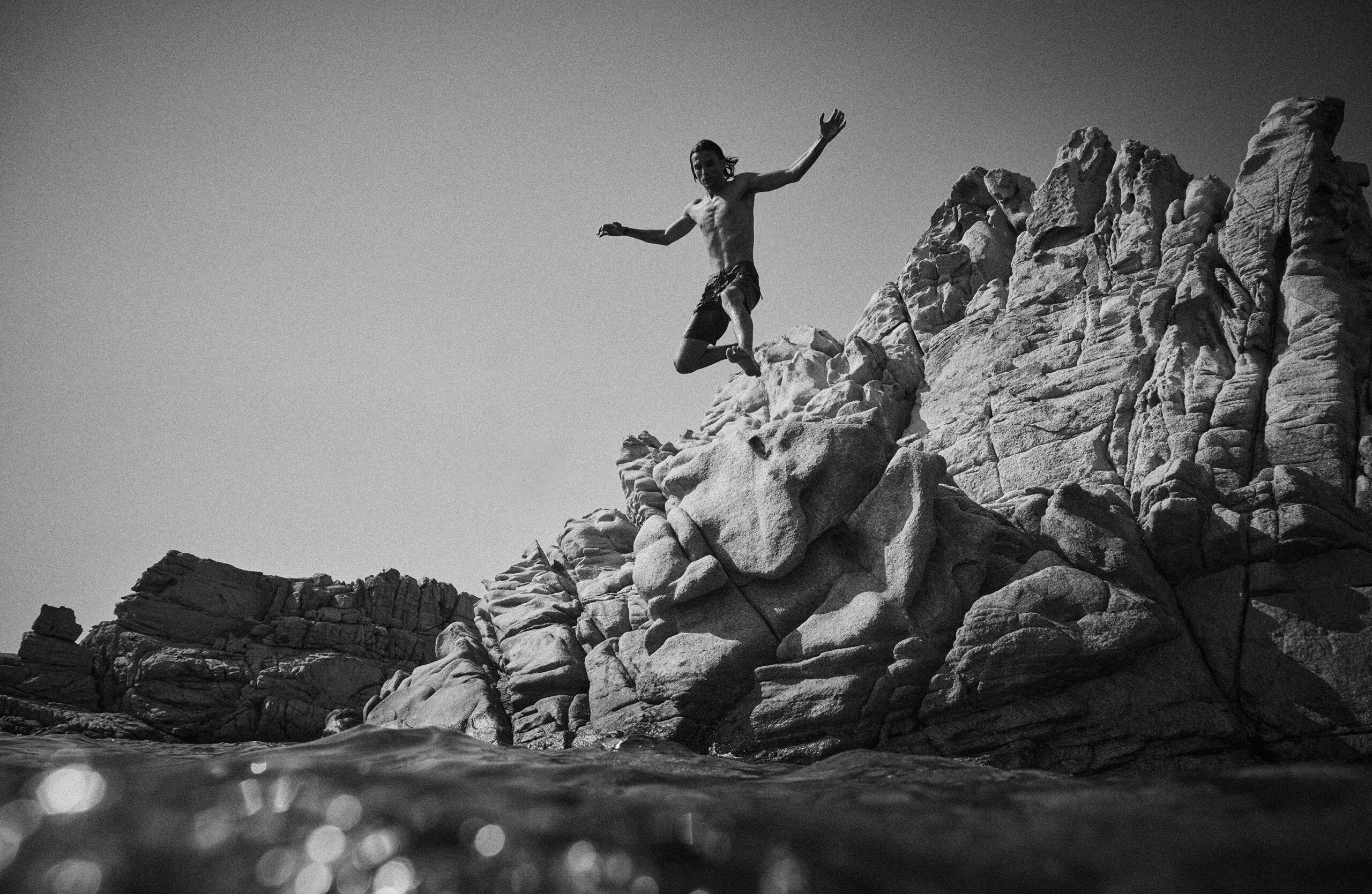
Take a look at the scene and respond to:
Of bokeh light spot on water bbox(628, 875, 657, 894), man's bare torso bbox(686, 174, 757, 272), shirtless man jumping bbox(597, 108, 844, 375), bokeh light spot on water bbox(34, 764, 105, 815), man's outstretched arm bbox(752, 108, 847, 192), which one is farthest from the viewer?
man's bare torso bbox(686, 174, 757, 272)

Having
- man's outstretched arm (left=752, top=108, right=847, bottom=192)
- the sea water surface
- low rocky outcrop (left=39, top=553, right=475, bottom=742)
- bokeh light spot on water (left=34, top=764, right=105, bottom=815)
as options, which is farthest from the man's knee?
low rocky outcrop (left=39, top=553, right=475, bottom=742)

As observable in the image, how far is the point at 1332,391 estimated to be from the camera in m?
15.9

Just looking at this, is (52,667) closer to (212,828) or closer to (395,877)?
(212,828)

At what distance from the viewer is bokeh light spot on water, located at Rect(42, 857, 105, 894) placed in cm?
246

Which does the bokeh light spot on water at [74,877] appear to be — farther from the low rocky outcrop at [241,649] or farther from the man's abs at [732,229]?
the low rocky outcrop at [241,649]

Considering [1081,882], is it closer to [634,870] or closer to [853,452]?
[634,870]

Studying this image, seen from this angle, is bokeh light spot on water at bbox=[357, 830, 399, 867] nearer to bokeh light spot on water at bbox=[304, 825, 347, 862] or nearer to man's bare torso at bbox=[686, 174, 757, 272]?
bokeh light spot on water at bbox=[304, 825, 347, 862]

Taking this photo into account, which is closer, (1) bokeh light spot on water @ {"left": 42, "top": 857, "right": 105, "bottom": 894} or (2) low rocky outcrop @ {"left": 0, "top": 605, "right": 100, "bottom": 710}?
(1) bokeh light spot on water @ {"left": 42, "top": 857, "right": 105, "bottom": 894}

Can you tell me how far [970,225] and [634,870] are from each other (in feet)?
120

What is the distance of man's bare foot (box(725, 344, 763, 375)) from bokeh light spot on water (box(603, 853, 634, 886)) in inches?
358

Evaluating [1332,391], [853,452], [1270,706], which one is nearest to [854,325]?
[1332,391]

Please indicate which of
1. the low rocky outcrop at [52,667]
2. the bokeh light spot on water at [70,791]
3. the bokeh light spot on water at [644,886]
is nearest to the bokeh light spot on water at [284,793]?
the bokeh light spot on water at [70,791]

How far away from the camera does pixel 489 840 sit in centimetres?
281

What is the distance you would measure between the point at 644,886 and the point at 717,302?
10.7 m
